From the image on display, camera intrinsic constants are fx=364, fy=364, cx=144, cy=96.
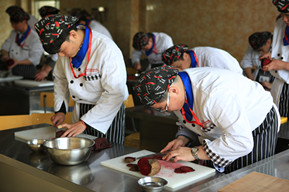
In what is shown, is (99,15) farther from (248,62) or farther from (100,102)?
(100,102)

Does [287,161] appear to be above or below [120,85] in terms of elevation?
below

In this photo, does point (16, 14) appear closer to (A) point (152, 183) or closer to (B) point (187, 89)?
(B) point (187, 89)

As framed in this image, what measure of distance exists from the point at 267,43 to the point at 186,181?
3240 mm

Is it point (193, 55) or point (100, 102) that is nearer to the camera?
point (100, 102)

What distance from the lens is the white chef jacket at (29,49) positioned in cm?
467

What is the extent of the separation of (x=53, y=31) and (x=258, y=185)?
1.24 metres

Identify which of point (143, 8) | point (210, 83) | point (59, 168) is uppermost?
point (143, 8)

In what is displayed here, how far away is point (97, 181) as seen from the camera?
1475 millimetres

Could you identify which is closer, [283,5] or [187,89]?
[187,89]

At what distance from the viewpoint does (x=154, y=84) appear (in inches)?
59.5

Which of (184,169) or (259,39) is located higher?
(259,39)

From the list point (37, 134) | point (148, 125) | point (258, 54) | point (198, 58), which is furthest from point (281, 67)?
point (258, 54)

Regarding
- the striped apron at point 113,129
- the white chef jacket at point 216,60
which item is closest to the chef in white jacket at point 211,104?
the striped apron at point 113,129

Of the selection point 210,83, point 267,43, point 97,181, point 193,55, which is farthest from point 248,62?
point 97,181
